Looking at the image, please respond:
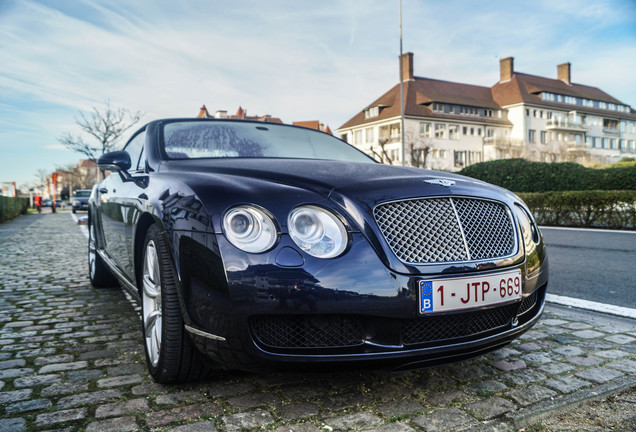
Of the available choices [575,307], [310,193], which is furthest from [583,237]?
Answer: [310,193]

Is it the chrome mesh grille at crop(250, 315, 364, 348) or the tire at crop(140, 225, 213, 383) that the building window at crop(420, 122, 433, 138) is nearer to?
the tire at crop(140, 225, 213, 383)

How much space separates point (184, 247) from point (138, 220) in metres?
0.84

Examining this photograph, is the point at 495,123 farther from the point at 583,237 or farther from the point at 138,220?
the point at 138,220

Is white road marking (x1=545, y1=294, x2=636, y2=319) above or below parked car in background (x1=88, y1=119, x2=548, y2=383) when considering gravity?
below

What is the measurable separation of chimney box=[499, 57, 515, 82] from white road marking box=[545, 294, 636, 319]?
63769 mm

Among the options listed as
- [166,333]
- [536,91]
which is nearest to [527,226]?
[166,333]

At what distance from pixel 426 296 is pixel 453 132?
187 ft

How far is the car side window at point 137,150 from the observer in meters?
3.42

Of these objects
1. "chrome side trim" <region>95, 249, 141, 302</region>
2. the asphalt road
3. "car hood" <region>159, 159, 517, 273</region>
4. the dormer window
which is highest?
the dormer window

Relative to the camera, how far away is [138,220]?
2.79m

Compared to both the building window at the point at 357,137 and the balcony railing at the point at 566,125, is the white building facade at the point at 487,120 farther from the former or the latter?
the balcony railing at the point at 566,125

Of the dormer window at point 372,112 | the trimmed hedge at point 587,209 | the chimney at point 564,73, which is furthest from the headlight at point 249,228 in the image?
the chimney at point 564,73

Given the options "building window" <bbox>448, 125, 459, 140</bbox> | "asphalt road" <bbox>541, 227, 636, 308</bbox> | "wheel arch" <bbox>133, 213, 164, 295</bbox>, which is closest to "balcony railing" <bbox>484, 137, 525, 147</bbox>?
"building window" <bbox>448, 125, 459, 140</bbox>

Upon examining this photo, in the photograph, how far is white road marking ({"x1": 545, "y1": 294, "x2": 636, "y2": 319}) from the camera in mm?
3815
